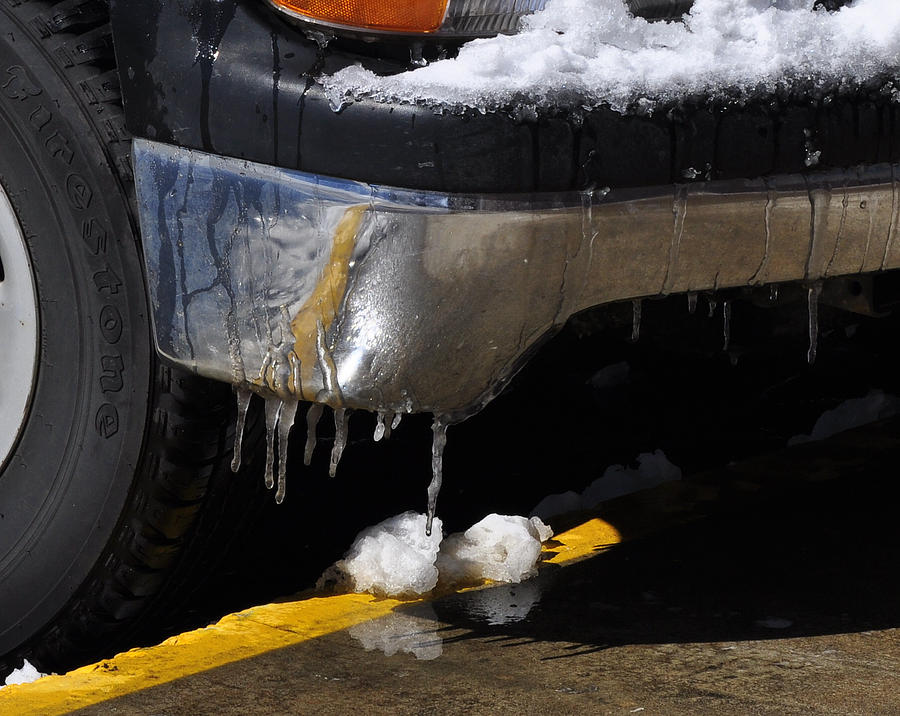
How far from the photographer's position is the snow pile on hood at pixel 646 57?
183 cm

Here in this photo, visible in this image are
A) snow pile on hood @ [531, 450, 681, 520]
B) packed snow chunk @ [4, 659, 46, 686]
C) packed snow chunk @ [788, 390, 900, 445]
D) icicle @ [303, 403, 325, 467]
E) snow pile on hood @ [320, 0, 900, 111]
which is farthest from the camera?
packed snow chunk @ [788, 390, 900, 445]

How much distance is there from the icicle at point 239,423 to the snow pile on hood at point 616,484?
96 centimetres

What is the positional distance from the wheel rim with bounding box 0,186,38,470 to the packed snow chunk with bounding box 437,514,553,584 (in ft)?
2.69

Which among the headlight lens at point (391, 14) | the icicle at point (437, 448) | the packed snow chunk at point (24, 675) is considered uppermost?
the headlight lens at point (391, 14)

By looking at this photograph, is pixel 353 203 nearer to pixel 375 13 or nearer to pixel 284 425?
pixel 375 13

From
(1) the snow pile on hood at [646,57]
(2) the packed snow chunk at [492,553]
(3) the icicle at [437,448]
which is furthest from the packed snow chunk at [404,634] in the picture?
(1) the snow pile on hood at [646,57]

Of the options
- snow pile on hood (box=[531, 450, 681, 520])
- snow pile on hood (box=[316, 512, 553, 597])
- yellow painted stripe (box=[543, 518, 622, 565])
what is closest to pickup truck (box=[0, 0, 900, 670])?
snow pile on hood (box=[316, 512, 553, 597])

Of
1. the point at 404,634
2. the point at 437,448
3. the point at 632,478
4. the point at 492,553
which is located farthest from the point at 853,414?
the point at 437,448

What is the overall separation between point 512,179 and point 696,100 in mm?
294

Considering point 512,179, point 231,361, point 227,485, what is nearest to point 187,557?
point 227,485

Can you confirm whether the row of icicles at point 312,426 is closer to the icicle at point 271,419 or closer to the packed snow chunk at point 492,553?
the icicle at point 271,419

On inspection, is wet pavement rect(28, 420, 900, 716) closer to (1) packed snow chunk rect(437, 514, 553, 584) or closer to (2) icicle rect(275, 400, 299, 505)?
(1) packed snow chunk rect(437, 514, 553, 584)

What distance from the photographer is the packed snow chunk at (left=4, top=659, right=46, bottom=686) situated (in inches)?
92.9

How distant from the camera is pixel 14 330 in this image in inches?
90.0
